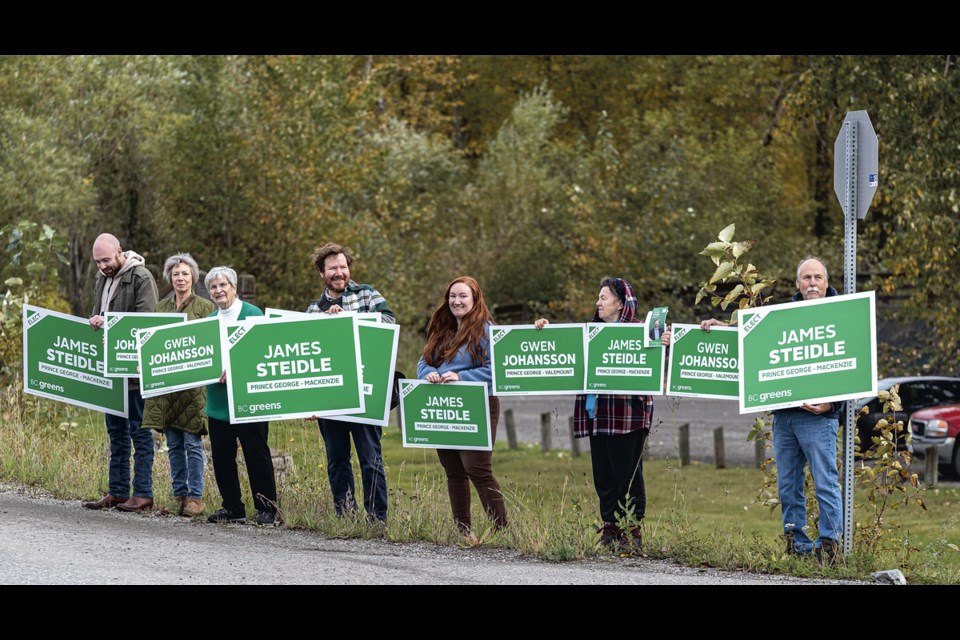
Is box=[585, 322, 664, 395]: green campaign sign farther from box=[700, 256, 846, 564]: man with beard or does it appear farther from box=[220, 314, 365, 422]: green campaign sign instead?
box=[220, 314, 365, 422]: green campaign sign

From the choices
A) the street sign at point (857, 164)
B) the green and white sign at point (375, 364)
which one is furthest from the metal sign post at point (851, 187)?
the green and white sign at point (375, 364)

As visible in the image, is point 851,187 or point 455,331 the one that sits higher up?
point 851,187

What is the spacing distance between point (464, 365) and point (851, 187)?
3046 mm

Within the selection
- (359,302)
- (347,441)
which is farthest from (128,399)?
(359,302)

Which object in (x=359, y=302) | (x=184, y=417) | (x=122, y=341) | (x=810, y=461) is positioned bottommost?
(x=810, y=461)

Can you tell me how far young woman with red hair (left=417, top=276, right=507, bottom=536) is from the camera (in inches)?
408

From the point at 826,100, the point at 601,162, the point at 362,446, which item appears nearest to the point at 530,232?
the point at 601,162

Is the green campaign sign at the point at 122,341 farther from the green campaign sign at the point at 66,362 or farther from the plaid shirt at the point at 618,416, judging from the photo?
the plaid shirt at the point at 618,416

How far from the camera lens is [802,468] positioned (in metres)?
9.42

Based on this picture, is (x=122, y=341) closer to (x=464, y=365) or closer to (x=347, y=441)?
(x=347, y=441)

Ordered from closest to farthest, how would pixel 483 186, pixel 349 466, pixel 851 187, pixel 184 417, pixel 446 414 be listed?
pixel 851 187, pixel 446 414, pixel 349 466, pixel 184 417, pixel 483 186

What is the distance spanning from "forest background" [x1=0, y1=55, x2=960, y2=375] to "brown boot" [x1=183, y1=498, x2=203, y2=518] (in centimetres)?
656

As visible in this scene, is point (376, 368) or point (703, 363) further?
point (376, 368)

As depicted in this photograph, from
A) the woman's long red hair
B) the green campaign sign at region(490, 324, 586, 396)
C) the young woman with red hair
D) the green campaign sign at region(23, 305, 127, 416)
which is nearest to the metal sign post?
the green campaign sign at region(490, 324, 586, 396)
